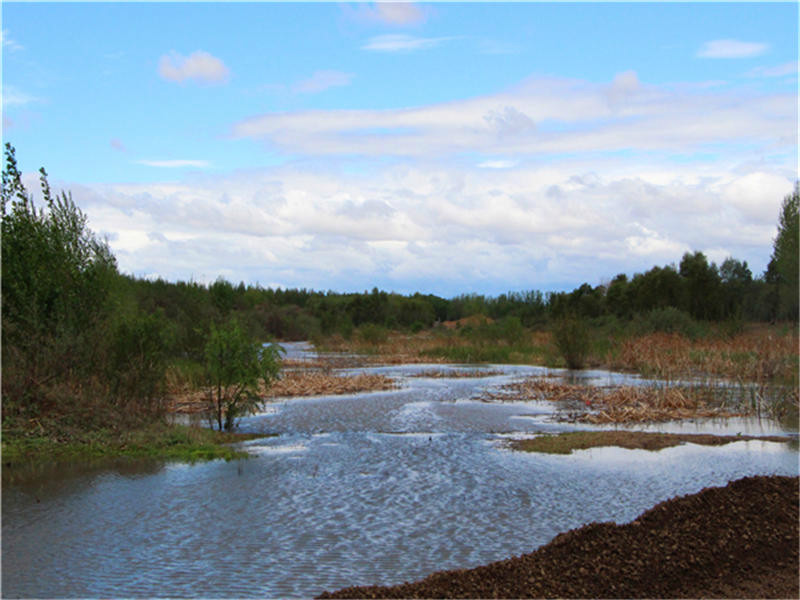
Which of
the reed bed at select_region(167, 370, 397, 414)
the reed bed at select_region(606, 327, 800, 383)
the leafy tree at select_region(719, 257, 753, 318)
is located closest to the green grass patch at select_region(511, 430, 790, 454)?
the reed bed at select_region(606, 327, 800, 383)

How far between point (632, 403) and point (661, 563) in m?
13.5

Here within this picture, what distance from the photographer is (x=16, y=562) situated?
24.2 feet

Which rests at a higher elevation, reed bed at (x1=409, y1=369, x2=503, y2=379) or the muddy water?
reed bed at (x1=409, y1=369, x2=503, y2=379)

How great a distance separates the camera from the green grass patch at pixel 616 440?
1390cm

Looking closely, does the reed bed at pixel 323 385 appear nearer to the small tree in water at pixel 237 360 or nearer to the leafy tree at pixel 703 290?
the small tree in water at pixel 237 360

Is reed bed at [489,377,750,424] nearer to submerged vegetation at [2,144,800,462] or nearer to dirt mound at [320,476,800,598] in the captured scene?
→ submerged vegetation at [2,144,800,462]

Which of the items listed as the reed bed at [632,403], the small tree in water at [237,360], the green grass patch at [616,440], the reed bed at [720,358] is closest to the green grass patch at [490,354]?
the reed bed at [720,358]

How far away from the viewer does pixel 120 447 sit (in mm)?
13008

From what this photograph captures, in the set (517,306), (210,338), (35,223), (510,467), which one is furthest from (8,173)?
(517,306)

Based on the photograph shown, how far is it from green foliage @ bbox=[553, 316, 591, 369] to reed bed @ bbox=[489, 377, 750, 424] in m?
9.70

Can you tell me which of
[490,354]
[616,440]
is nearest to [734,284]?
[490,354]

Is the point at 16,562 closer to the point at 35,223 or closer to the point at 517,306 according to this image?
the point at 35,223

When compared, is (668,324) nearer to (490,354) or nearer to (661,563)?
(490,354)

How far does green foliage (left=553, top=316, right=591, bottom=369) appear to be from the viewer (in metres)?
34.0
